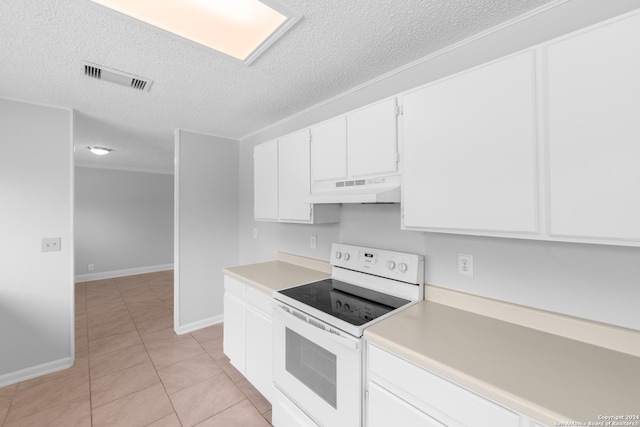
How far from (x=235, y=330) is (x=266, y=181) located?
1355mm

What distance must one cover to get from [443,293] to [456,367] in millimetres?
672

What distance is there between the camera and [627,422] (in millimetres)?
739

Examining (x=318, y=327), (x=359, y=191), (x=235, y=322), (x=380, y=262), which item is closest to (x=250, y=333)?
(x=235, y=322)

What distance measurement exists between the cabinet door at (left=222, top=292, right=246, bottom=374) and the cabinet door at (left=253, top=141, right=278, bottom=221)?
807 mm

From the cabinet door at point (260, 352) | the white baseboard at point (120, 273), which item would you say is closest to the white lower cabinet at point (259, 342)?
the cabinet door at point (260, 352)

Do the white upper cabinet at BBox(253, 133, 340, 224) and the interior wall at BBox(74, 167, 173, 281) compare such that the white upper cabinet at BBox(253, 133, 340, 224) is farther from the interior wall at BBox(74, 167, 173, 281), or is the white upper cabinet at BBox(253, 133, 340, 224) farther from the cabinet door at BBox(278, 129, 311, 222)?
the interior wall at BBox(74, 167, 173, 281)

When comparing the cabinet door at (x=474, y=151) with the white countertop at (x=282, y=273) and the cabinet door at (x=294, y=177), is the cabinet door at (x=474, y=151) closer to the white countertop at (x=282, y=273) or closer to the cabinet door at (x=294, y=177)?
the cabinet door at (x=294, y=177)

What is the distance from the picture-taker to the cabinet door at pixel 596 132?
2.82 ft

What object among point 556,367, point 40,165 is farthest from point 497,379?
point 40,165

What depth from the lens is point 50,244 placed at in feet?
8.07

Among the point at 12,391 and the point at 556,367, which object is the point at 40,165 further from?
the point at 556,367

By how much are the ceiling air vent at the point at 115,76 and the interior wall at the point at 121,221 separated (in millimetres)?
4572

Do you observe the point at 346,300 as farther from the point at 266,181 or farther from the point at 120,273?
the point at 120,273

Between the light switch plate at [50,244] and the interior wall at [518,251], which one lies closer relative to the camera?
the interior wall at [518,251]
